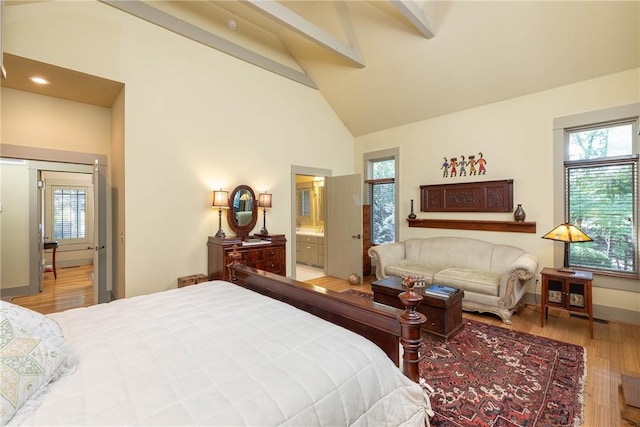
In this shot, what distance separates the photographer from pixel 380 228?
587cm

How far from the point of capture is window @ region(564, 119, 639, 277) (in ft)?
11.0

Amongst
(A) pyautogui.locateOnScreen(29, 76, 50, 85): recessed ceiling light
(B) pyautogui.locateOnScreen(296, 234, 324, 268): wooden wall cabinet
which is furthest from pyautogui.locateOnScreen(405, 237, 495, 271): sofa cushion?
(A) pyautogui.locateOnScreen(29, 76, 50, 85): recessed ceiling light

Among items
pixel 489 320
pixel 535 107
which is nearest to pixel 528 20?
pixel 535 107

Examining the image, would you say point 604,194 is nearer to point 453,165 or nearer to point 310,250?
point 453,165

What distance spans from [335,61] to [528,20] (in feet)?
8.85

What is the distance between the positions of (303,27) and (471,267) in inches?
162

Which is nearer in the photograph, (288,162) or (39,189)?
(39,189)

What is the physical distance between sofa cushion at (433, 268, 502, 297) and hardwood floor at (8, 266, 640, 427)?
0.37m

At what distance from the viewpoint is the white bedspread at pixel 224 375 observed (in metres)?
0.92

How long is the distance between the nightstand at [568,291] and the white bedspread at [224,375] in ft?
9.20

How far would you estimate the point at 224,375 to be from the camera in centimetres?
110

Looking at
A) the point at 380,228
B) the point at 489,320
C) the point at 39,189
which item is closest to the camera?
the point at 489,320

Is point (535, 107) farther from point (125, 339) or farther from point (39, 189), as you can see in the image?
point (39, 189)

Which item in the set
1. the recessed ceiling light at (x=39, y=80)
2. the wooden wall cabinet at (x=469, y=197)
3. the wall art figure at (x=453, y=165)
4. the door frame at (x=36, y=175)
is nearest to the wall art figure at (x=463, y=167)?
the wall art figure at (x=453, y=165)
